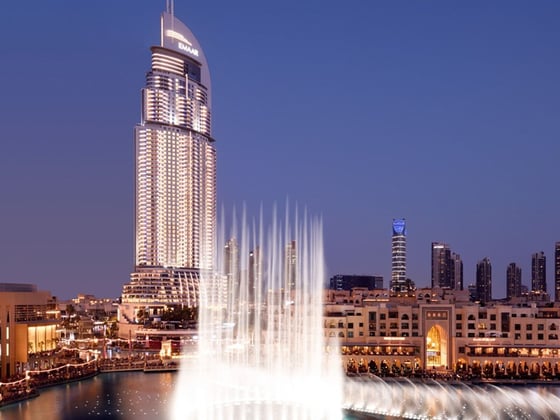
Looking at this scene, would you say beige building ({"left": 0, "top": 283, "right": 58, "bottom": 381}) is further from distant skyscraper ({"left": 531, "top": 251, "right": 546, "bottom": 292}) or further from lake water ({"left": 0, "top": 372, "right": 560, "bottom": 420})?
distant skyscraper ({"left": 531, "top": 251, "right": 546, "bottom": 292})

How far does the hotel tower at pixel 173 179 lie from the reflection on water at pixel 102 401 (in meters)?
45.7

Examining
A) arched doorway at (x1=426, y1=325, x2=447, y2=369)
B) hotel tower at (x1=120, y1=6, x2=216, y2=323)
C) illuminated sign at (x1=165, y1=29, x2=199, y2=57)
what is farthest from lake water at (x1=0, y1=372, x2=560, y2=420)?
illuminated sign at (x1=165, y1=29, x2=199, y2=57)

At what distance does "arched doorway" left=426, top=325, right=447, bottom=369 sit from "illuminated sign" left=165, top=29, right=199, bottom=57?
7373 cm

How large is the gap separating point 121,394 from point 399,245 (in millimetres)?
72169

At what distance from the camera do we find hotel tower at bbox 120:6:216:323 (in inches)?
3501

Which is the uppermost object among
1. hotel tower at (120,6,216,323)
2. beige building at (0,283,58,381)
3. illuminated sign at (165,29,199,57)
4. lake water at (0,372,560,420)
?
illuminated sign at (165,29,199,57)

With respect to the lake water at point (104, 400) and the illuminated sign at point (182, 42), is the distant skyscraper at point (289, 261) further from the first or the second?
the illuminated sign at point (182, 42)

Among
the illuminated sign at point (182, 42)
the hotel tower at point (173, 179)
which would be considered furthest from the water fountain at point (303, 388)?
the illuminated sign at point (182, 42)

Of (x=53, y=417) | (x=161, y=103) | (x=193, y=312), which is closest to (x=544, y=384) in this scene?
(x=53, y=417)

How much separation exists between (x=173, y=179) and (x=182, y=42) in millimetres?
23863

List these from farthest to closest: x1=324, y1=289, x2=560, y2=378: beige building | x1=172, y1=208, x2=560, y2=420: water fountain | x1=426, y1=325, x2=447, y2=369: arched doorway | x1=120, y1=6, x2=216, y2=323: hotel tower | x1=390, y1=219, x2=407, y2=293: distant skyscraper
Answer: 1. x1=390, y1=219, x2=407, y2=293: distant skyscraper
2. x1=120, y1=6, x2=216, y2=323: hotel tower
3. x1=426, y1=325, x2=447, y2=369: arched doorway
4. x1=324, y1=289, x2=560, y2=378: beige building
5. x1=172, y1=208, x2=560, y2=420: water fountain

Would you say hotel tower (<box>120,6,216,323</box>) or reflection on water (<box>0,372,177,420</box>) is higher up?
hotel tower (<box>120,6,216,323</box>)

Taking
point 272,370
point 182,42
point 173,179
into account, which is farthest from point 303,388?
point 182,42

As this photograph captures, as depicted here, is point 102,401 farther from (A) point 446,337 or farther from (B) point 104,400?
(A) point 446,337
